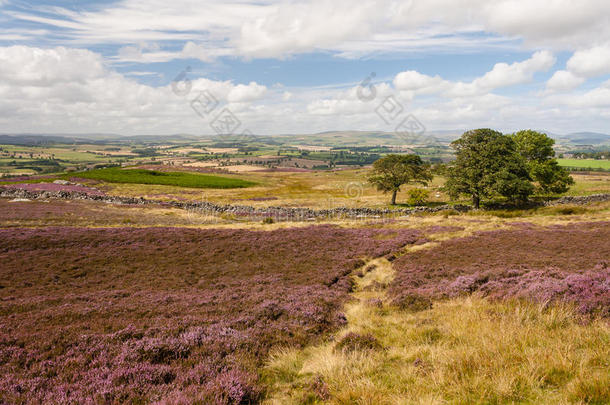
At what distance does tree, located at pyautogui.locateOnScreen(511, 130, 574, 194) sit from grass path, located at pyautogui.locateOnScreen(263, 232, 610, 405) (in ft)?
173

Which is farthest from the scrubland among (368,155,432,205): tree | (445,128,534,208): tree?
(368,155,432,205): tree

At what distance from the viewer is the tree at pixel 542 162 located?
4994cm

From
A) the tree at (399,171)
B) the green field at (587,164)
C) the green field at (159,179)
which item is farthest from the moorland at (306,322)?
the green field at (587,164)

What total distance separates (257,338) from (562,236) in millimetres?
25768

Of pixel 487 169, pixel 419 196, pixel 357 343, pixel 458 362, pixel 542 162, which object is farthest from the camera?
pixel 419 196

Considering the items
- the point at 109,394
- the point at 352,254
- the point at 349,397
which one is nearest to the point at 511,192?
the point at 352,254

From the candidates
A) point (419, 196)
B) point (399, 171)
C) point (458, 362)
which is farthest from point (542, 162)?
point (458, 362)

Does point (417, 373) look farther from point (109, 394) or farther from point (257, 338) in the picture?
point (109, 394)

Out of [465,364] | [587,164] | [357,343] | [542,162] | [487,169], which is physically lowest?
[357,343]

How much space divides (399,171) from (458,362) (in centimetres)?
5402

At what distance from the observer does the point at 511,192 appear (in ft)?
137

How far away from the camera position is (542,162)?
51812mm

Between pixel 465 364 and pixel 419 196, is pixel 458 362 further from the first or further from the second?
pixel 419 196

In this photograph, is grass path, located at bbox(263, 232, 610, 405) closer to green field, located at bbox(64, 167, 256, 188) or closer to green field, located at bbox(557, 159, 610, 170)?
green field, located at bbox(64, 167, 256, 188)
